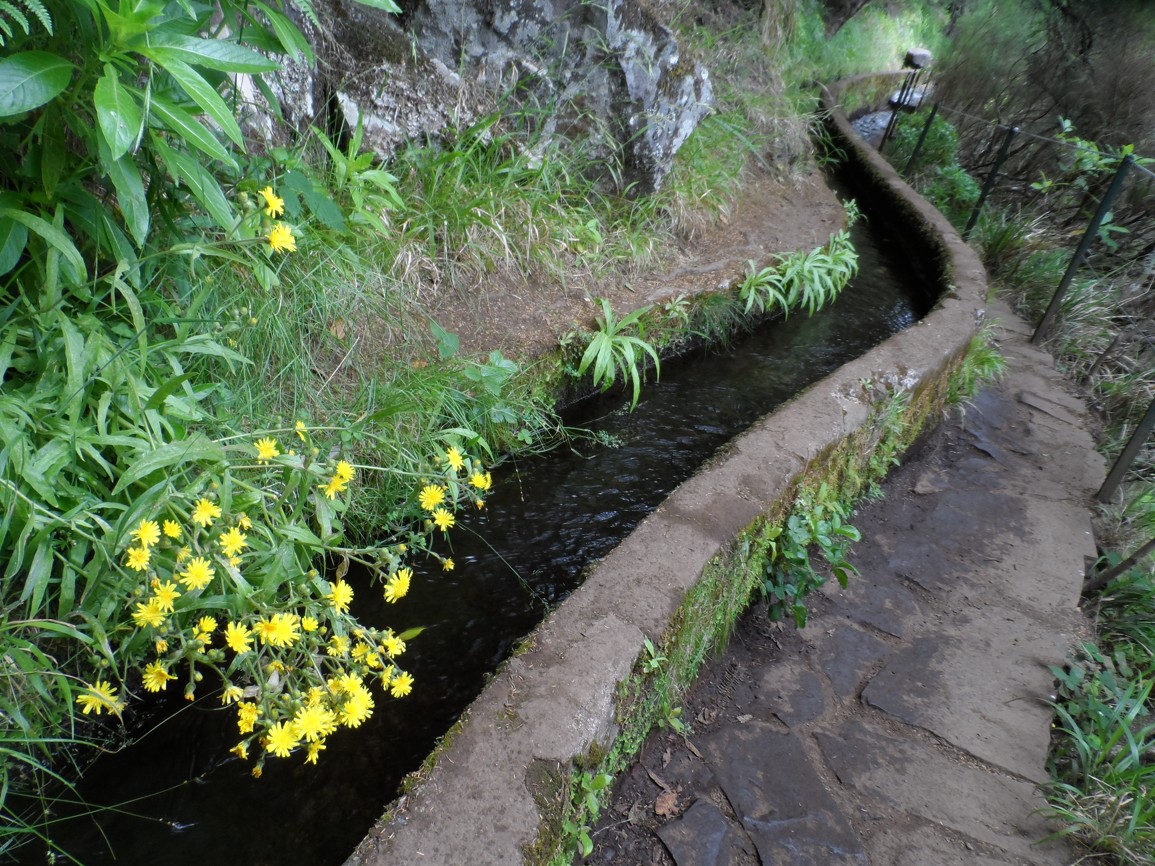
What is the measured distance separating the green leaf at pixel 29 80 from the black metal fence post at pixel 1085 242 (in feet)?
17.0

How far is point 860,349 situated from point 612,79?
2.24 metres

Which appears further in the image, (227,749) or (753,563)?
(753,563)

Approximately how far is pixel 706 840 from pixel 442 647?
93 cm

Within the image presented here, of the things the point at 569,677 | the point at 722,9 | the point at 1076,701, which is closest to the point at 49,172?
the point at 569,677

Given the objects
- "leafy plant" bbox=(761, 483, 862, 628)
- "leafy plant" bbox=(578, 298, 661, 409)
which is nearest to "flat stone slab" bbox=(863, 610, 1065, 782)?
"leafy plant" bbox=(761, 483, 862, 628)

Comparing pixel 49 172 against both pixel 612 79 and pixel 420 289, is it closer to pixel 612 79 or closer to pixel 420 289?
pixel 420 289

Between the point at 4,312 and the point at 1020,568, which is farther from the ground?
the point at 4,312

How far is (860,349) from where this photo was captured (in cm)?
459

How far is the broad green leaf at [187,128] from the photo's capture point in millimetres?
1523

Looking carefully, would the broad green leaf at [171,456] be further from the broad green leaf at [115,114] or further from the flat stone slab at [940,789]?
the flat stone slab at [940,789]

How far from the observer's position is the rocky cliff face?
3.39m

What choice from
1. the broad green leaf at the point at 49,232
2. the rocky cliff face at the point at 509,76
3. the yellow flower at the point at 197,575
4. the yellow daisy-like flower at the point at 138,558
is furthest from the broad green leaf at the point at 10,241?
the rocky cliff face at the point at 509,76

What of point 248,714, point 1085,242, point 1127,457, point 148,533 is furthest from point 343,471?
point 1085,242

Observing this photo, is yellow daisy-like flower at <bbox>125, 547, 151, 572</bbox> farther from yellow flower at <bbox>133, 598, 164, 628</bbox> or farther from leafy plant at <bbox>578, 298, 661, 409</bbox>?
leafy plant at <bbox>578, 298, 661, 409</bbox>
